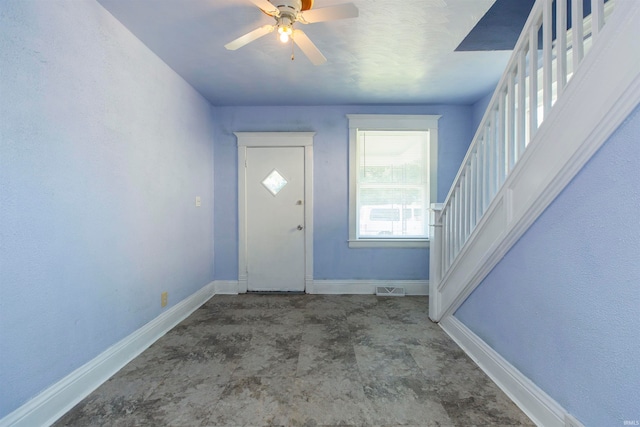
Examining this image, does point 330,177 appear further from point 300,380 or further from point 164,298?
point 300,380

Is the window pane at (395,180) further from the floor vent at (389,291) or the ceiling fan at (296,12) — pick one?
the ceiling fan at (296,12)

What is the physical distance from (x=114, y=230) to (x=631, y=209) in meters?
2.70

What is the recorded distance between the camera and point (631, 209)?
3.52 feet

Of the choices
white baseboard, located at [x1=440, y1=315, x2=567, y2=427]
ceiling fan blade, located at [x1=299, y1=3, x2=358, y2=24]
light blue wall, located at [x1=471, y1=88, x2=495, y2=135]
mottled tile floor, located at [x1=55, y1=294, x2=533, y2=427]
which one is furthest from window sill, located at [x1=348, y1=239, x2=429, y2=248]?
ceiling fan blade, located at [x1=299, y1=3, x2=358, y2=24]

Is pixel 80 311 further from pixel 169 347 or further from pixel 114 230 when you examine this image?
pixel 169 347

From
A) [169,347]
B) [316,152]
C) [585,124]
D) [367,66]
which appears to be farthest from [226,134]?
[585,124]

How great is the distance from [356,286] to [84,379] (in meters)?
2.77

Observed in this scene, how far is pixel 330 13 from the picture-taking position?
1.66m

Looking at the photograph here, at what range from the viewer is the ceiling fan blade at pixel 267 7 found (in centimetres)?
163

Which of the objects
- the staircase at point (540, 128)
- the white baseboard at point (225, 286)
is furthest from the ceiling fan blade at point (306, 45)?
the white baseboard at point (225, 286)

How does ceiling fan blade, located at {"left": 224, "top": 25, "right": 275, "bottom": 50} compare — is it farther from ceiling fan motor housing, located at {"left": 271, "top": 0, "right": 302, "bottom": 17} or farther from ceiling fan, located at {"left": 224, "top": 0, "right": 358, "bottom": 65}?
ceiling fan motor housing, located at {"left": 271, "top": 0, "right": 302, "bottom": 17}

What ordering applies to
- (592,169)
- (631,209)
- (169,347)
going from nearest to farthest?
(631,209), (592,169), (169,347)

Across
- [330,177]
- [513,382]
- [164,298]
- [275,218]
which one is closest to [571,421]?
[513,382]

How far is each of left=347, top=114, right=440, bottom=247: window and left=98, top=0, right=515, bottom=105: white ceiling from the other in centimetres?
48
